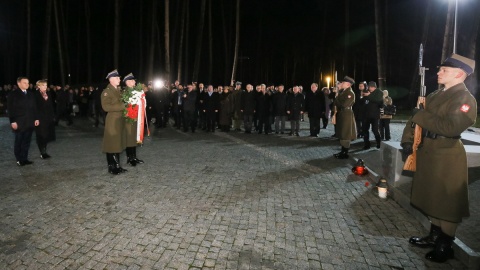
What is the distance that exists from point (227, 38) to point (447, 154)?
43.4m

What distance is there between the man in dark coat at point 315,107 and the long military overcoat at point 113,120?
8998 millimetres

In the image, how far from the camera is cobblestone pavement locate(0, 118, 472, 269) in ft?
14.1

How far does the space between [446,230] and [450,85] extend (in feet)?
5.17

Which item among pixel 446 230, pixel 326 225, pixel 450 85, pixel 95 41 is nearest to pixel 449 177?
pixel 446 230

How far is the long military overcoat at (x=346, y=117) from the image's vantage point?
10.2m

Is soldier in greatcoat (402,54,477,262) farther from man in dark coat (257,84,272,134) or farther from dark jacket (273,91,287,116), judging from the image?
man in dark coat (257,84,272,134)

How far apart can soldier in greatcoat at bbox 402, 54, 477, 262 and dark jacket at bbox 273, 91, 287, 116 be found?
1199cm

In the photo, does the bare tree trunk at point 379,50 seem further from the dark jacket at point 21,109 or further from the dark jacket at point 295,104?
the dark jacket at point 21,109

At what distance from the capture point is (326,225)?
5.39m

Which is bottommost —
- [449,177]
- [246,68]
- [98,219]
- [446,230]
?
[98,219]

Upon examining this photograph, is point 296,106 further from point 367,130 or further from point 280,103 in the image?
point 367,130

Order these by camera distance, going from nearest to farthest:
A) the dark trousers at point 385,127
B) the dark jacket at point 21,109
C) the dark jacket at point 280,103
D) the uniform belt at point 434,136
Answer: the uniform belt at point 434,136
the dark jacket at point 21,109
the dark trousers at point 385,127
the dark jacket at point 280,103

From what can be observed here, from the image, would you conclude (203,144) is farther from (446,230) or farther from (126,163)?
(446,230)

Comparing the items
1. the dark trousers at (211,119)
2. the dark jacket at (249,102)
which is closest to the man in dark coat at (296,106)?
the dark jacket at (249,102)
